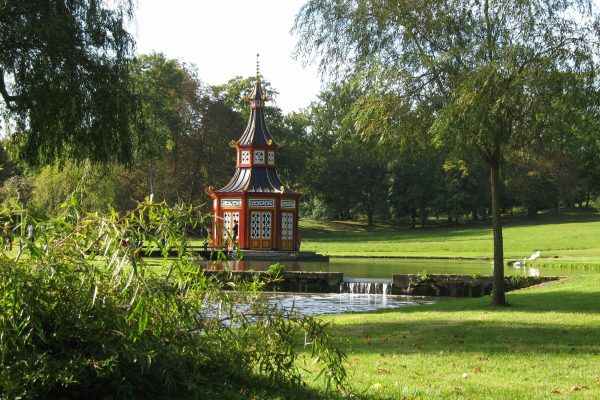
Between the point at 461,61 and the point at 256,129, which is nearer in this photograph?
the point at 461,61

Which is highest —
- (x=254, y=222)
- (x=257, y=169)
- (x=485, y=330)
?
(x=257, y=169)

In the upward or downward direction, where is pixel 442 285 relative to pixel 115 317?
downward

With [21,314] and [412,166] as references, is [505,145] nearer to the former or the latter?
[21,314]

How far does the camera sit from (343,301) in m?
18.6

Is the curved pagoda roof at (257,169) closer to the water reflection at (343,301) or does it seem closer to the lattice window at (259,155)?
the lattice window at (259,155)

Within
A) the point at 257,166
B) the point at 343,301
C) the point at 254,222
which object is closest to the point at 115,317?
the point at 343,301

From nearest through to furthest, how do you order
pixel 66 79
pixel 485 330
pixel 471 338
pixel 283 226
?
1. pixel 471 338
2. pixel 485 330
3. pixel 66 79
4. pixel 283 226

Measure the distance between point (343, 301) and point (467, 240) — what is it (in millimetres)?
34995

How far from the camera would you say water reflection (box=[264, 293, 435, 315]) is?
1656 centimetres

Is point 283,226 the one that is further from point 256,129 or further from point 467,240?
point 467,240

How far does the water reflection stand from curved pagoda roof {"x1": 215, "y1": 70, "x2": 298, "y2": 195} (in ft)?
57.0

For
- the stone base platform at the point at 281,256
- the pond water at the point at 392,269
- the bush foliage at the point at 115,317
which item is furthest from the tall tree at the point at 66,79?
the stone base platform at the point at 281,256

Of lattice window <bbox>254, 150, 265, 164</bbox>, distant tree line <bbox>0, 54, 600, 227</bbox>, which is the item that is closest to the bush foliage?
lattice window <bbox>254, 150, 265, 164</bbox>

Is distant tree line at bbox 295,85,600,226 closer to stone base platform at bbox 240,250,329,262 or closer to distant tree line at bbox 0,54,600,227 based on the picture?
distant tree line at bbox 0,54,600,227
